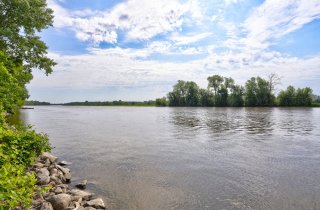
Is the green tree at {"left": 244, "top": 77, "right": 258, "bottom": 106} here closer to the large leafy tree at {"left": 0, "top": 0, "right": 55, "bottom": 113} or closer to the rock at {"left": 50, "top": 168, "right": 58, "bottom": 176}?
the large leafy tree at {"left": 0, "top": 0, "right": 55, "bottom": 113}

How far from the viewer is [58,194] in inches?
399

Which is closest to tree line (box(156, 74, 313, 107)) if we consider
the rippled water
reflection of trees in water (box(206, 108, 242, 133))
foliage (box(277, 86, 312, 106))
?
foliage (box(277, 86, 312, 106))

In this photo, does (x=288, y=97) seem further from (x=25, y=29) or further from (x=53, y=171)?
(x=53, y=171)

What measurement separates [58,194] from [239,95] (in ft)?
414

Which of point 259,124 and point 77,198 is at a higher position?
point 259,124

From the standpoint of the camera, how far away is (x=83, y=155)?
1945cm

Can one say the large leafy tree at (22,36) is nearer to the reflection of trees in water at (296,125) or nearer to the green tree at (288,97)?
the reflection of trees in water at (296,125)

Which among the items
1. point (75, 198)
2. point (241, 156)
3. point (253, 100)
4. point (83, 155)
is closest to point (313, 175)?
point (241, 156)

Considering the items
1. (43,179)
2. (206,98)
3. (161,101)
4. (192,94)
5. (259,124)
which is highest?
(192,94)

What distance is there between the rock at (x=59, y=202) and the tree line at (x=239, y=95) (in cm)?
12351

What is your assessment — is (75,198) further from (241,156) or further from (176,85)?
(176,85)

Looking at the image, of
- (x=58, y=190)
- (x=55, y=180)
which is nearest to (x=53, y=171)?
(x=55, y=180)

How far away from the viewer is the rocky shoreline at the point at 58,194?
30.4 feet

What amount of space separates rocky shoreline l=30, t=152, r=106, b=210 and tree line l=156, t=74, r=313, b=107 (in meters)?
121
